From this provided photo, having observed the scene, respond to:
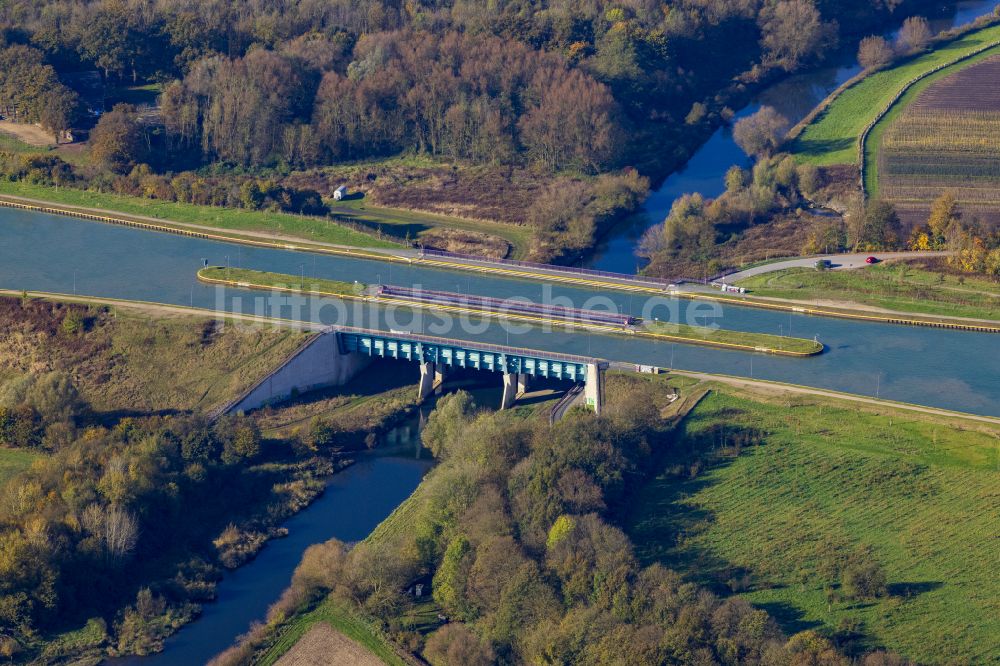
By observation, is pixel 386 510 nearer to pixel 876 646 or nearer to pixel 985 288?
pixel 876 646

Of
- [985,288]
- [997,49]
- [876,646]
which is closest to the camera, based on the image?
[876,646]

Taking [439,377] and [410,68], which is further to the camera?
[410,68]

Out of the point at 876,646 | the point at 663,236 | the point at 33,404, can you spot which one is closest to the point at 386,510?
the point at 33,404

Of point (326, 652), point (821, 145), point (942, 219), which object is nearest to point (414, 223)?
point (821, 145)

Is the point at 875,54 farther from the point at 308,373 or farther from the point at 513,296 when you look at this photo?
the point at 308,373

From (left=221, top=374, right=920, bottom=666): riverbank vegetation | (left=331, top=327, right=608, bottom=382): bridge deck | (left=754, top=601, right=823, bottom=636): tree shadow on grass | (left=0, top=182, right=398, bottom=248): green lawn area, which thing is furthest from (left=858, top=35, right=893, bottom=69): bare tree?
(left=754, top=601, right=823, bottom=636): tree shadow on grass

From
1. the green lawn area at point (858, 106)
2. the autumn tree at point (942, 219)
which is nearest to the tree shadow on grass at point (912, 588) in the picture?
the autumn tree at point (942, 219)
